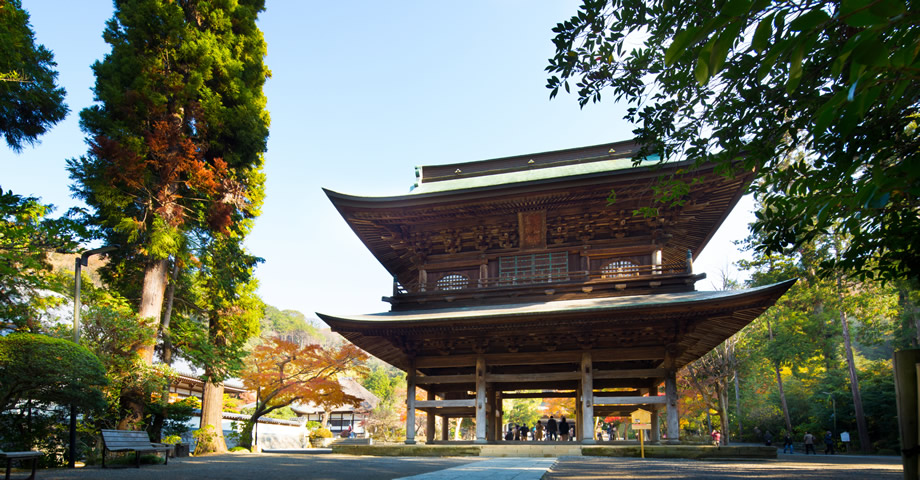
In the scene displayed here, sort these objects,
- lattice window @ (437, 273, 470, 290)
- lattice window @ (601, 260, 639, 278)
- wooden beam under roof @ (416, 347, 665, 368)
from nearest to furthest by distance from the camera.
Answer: wooden beam under roof @ (416, 347, 665, 368)
lattice window @ (601, 260, 639, 278)
lattice window @ (437, 273, 470, 290)

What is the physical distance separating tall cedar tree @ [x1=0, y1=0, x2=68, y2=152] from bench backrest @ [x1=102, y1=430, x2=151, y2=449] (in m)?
6.98

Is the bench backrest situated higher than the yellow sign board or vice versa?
the yellow sign board

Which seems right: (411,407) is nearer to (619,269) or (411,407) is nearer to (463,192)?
(463,192)

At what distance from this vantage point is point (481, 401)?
14.4m

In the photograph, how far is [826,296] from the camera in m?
28.0

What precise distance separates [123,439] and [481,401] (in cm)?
842

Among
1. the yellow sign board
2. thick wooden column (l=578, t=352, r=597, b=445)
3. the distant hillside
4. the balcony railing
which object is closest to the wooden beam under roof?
thick wooden column (l=578, t=352, r=597, b=445)

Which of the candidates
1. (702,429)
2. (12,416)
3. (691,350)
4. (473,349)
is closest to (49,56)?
(12,416)

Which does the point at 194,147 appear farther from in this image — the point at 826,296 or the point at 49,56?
the point at 826,296

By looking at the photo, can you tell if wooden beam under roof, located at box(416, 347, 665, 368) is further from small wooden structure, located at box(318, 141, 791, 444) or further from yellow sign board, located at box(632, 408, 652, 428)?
yellow sign board, located at box(632, 408, 652, 428)

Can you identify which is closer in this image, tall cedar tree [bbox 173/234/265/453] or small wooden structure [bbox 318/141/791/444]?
small wooden structure [bbox 318/141/791/444]

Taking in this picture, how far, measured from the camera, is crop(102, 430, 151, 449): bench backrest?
8.48m

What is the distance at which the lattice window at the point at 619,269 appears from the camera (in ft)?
47.7

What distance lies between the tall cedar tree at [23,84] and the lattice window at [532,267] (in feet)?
38.7
